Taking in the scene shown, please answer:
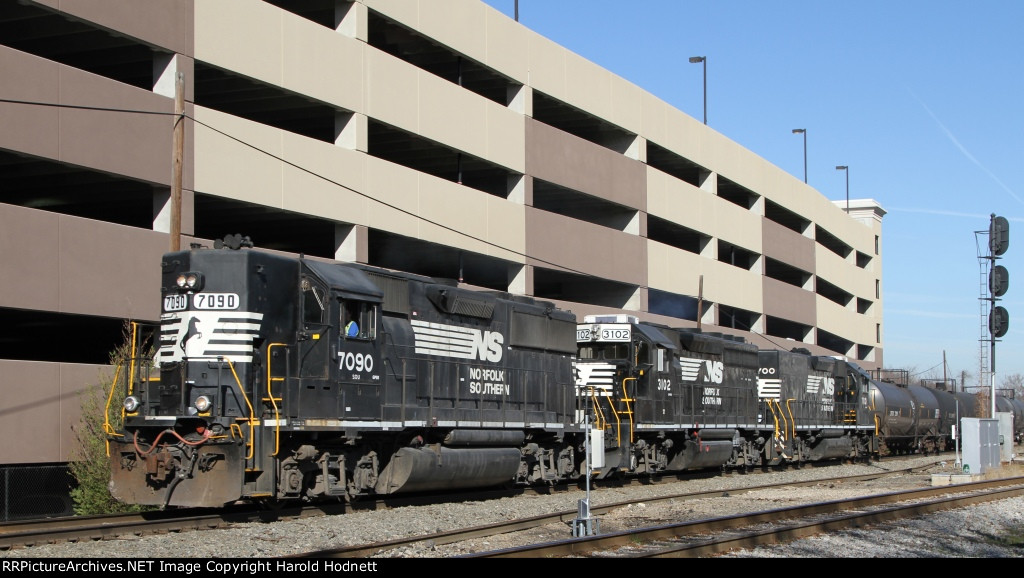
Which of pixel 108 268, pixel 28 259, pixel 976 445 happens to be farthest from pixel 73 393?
pixel 976 445

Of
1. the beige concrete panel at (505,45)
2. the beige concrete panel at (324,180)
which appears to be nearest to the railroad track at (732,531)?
the beige concrete panel at (324,180)

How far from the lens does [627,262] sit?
41.2 m

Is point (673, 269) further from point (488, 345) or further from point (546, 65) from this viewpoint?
point (488, 345)

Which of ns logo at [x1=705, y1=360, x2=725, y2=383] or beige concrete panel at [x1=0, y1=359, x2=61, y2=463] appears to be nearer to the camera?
beige concrete panel at [x1=0, y1=359, x2=61, y2=463]

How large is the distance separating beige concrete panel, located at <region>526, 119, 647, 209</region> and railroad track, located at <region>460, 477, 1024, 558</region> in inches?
747

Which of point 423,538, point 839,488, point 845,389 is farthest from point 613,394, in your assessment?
point 845,389

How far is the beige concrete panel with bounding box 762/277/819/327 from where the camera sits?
5444 cm

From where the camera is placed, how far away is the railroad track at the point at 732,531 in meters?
12.6

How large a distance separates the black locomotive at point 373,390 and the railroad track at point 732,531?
2421 millimetres

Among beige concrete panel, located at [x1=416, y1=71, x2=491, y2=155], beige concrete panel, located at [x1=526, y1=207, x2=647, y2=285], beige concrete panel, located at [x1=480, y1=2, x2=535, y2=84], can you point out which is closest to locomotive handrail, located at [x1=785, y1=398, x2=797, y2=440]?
beige concrete panel, located at [x1=526, y1=207, x2=647, y2=285]

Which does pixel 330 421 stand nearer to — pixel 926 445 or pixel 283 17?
pixel 283 17

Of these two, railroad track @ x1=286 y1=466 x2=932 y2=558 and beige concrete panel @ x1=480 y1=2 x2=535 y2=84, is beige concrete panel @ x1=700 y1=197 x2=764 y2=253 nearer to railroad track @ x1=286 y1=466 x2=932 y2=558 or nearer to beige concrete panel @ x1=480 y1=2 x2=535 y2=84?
beige concrete panel @ x1=480 y1=2 x2=535 y2=84

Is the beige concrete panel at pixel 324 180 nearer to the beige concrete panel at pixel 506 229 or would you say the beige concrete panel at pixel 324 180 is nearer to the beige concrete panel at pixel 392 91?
the beige concrete panel at pixel 392 91

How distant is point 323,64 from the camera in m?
27.9
